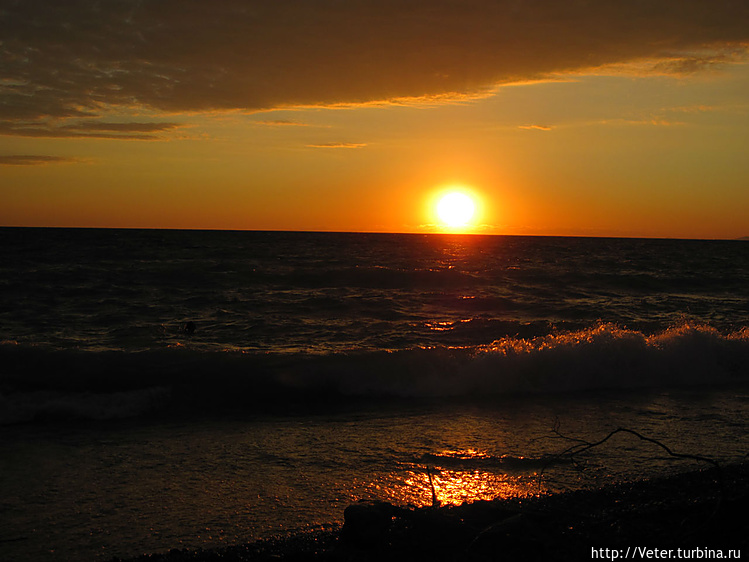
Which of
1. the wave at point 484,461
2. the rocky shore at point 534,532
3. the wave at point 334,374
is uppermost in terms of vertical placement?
the wave at point 334,374

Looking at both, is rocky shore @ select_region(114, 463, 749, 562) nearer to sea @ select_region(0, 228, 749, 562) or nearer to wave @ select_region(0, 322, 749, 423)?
sea @ select_region(0, 228, 749, 562)

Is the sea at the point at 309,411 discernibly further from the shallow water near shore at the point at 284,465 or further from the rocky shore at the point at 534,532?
the rocky shore at the point at 534,532

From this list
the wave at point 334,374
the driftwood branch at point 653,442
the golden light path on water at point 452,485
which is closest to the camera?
the driftwood branch at point 653,442

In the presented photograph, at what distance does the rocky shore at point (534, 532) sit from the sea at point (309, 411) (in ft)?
1.26

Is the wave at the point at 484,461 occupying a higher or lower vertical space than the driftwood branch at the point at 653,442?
lower

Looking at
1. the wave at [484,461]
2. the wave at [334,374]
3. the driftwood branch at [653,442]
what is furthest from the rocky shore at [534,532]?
the wave at [334,374]

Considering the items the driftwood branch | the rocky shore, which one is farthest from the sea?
the rocky shore

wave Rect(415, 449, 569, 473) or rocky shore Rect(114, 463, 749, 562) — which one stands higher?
wave Rect(415, 449, 569, 473)

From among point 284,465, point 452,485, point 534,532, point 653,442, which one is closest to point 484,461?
point 452,485

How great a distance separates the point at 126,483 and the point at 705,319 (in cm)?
1993

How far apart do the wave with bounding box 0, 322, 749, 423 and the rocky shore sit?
523cm

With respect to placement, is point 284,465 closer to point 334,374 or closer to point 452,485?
point 452,485

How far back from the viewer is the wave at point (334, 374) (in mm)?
9695

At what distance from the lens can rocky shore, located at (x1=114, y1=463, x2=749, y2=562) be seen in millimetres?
3947
